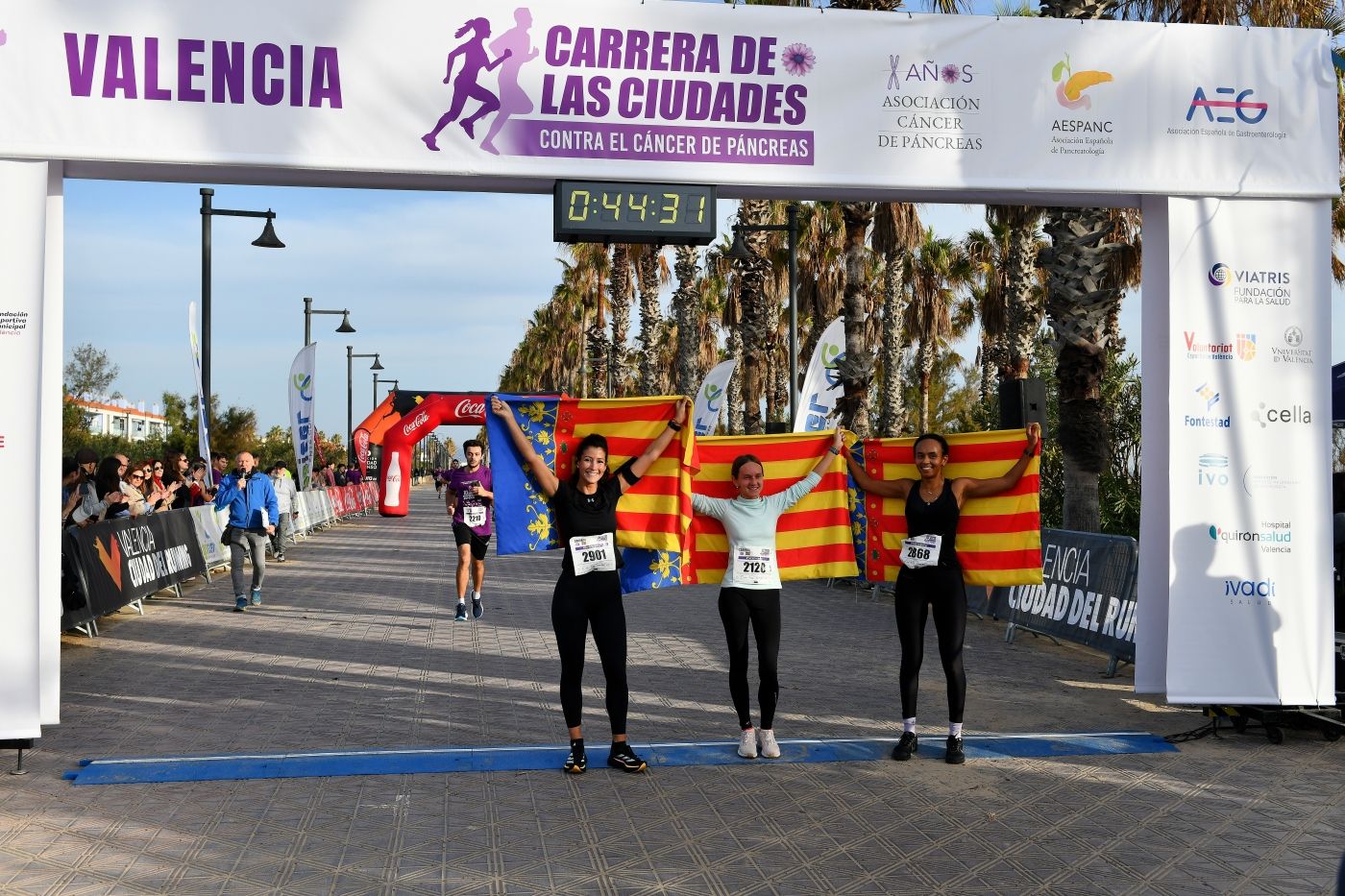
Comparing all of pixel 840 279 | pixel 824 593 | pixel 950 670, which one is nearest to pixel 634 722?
pixel 950 670

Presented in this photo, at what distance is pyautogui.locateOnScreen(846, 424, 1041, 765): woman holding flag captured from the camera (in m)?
7.39

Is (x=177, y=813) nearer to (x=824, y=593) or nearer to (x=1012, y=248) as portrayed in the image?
(x=824, y=593)

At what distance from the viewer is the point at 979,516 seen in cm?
796

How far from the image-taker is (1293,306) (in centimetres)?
837

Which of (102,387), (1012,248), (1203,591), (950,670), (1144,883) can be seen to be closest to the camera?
(1144,883)

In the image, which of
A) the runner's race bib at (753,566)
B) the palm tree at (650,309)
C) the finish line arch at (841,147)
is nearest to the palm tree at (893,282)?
the palm tree at (650,309)

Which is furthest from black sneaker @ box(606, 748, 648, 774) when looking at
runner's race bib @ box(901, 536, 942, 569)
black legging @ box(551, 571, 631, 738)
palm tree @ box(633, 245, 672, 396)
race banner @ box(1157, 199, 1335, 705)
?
palm tree @ box(633, 245, 672, 396)

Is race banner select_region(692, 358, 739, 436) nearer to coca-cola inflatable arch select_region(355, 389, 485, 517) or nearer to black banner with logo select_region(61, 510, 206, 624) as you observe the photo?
coca-cola inflatable arch select_region(355, 389, 485, 517)

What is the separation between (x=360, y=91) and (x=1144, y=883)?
241 inches

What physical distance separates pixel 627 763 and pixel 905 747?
5.61 feet

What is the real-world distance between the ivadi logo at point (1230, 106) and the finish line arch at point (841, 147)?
0.01m

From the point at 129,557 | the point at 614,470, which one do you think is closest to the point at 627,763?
the point at 614,470

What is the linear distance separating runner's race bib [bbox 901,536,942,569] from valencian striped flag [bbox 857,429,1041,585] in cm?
45

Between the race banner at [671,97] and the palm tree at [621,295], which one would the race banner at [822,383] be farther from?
the palm tree at [621,295]
